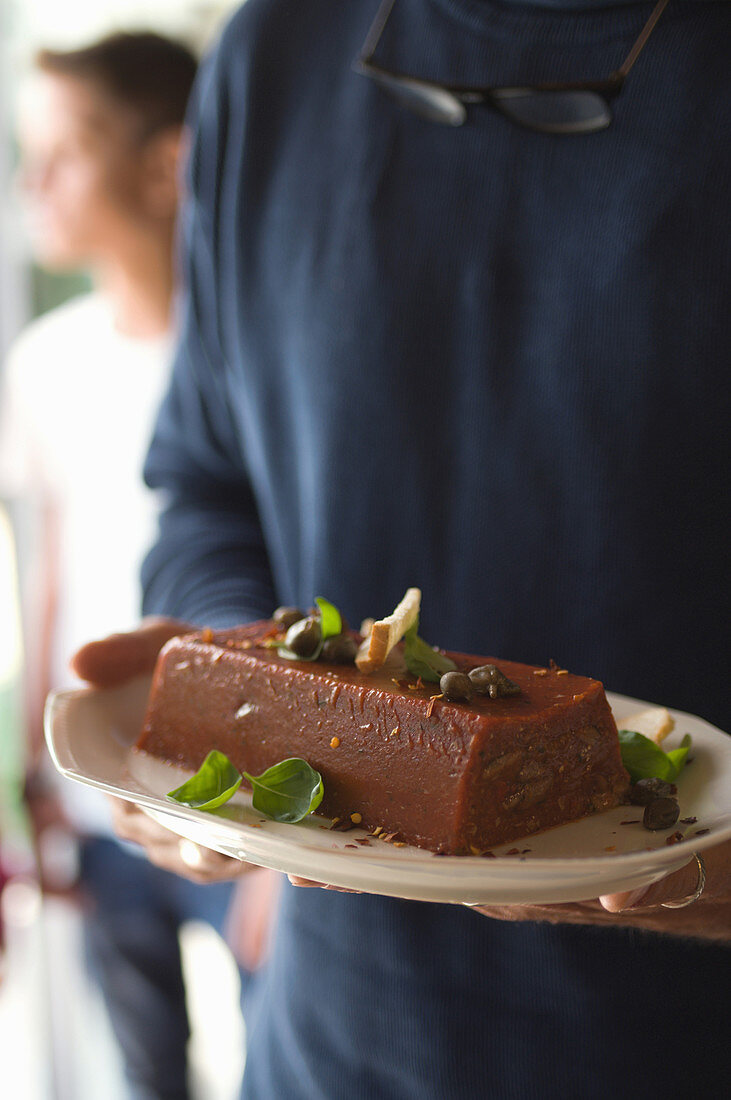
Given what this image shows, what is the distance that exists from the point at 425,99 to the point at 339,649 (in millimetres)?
696

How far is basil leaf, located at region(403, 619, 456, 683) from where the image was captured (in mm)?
1017

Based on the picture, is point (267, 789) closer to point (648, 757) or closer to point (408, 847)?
point (408, 847)

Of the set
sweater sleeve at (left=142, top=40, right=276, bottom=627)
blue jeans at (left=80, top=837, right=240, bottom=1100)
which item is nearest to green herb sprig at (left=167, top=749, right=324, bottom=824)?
sweater sleeve at (left=142, top=40, right=276, bottom=627)

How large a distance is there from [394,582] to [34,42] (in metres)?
3.16

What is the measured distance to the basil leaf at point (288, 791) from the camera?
94cm

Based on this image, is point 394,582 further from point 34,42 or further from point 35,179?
point 34,42

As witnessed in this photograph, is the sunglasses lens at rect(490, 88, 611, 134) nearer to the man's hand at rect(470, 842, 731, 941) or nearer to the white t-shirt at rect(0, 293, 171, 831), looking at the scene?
the man's hand at rect(470, 842, 731, 941)

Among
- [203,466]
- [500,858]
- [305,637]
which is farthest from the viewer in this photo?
[203,466]

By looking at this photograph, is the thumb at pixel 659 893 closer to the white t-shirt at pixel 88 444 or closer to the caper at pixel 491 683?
the caper at pixel 491 683

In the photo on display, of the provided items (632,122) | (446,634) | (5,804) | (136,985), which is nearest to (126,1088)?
(136,985)

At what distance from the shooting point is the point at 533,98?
1182 mm

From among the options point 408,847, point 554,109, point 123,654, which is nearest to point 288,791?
point 408,847

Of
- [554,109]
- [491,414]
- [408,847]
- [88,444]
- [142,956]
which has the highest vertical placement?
[554,109]

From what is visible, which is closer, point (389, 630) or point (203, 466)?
point (389, 630)
